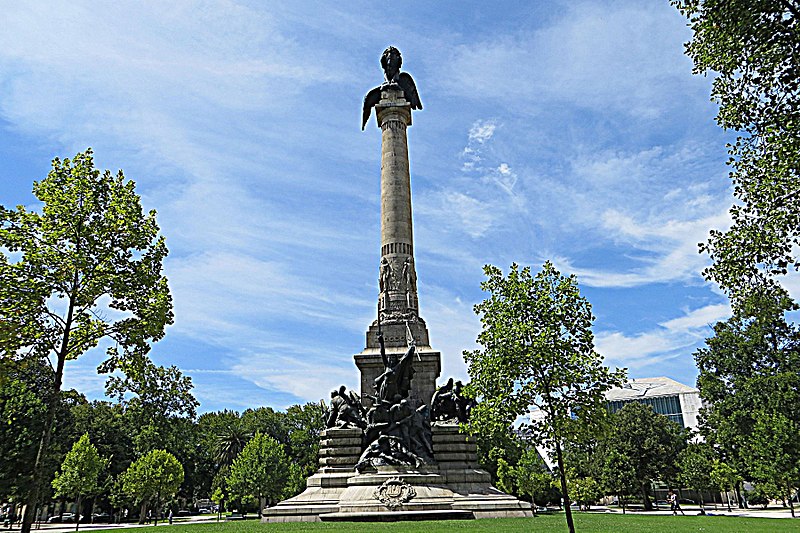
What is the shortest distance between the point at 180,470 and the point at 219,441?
1865 cm

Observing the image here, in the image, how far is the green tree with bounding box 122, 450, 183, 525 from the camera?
141 ft

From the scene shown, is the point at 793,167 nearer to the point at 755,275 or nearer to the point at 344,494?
the point at 755,275

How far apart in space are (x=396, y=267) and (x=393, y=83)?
12802 mm

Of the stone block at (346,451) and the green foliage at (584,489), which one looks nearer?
the stone block at (346,451)

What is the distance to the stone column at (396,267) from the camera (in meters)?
28.6

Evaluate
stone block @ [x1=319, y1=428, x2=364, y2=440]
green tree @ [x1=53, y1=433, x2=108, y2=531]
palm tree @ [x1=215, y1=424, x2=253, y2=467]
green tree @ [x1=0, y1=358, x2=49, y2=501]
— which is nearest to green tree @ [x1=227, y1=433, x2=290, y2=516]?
green tree @ [x1=53, y1=433, x2=108, y2=531]

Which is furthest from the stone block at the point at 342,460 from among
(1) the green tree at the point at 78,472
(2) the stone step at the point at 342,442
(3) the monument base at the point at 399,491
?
(1) the green tree at the point at 78,472

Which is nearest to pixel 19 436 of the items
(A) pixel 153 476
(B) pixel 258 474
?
(A) pixel 153 476

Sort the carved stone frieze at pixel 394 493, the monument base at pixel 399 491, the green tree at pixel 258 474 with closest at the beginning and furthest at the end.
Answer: the monument base at pixel 399 491, the carved stone frieze at pixel 394 493, the green tree at pixel 258 474

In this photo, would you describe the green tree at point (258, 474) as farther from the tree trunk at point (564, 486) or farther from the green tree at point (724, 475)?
the tree trunk at point (564, 486)

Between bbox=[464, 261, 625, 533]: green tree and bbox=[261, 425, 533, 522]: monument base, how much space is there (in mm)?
7913

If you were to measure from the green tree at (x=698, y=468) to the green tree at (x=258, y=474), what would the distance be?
113ft

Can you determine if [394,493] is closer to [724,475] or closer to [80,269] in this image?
[80,269]

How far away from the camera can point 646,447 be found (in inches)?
1989
